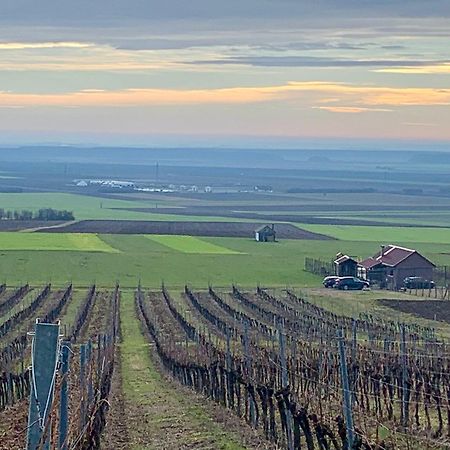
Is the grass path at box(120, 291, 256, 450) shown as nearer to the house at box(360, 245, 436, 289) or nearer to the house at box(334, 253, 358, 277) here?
the house at box(360, 245, 436, 289)

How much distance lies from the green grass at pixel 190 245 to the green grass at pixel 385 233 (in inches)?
390

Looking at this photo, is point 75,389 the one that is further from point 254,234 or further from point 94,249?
point 254,234

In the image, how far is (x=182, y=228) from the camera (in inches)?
3137

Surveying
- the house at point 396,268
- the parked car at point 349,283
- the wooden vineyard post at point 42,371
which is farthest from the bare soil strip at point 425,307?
the wooden vineyard post at point 42,371

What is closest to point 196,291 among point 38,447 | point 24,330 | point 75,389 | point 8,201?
point 24,330

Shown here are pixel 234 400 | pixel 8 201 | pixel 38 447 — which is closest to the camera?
pixel 38 447

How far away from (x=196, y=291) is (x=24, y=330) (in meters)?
13.8

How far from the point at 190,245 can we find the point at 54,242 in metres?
7.09

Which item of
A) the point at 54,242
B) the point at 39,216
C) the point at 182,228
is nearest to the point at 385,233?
the point at 182,228

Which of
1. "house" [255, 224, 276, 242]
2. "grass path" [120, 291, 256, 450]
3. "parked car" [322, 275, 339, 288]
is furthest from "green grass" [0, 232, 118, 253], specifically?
"grass path" [120, 291, 256, 450]

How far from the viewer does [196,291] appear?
44.5 meters

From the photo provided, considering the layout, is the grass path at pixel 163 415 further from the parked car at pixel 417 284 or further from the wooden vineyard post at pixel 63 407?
the parked car at pixel 417 284

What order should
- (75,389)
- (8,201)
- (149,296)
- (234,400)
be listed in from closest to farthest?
(75,389), (234,400), (149,296), (8,201)

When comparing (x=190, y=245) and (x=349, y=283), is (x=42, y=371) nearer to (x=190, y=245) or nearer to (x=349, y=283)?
(x=349, y=283)
